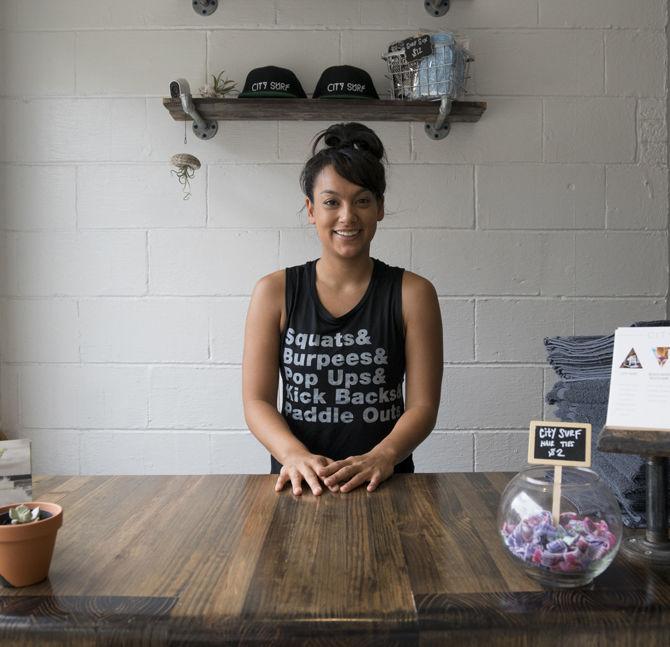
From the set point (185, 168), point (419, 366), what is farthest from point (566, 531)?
point (185, 168)

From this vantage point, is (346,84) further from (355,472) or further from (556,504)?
(556,504)

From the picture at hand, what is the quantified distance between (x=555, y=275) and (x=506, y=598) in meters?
1.94

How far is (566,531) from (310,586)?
12.6 inches

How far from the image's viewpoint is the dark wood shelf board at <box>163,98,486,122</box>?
7.56ft

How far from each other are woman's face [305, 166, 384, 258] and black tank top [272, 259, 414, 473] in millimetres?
152

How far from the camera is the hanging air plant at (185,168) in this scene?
7.83 ft

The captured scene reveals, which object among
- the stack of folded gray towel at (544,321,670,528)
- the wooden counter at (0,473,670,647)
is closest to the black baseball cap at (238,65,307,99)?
the stack of folded gray towel at (544,321,670,528)

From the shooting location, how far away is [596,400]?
1194mm

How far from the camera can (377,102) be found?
230 cm

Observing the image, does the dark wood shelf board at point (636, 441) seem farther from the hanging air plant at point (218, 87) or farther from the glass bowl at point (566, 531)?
the hanging air plant at point (218, 87)

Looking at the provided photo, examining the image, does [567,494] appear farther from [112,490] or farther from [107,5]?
[107,5]

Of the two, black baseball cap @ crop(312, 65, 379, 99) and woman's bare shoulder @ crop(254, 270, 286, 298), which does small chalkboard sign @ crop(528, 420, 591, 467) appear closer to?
woman's bare shoulder @ crop(254, 270, 286, 298)

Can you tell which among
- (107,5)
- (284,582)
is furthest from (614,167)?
(284,582)

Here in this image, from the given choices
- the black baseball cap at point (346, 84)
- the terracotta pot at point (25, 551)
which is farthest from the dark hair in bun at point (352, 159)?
the terracotta pot at point (25, 551)
